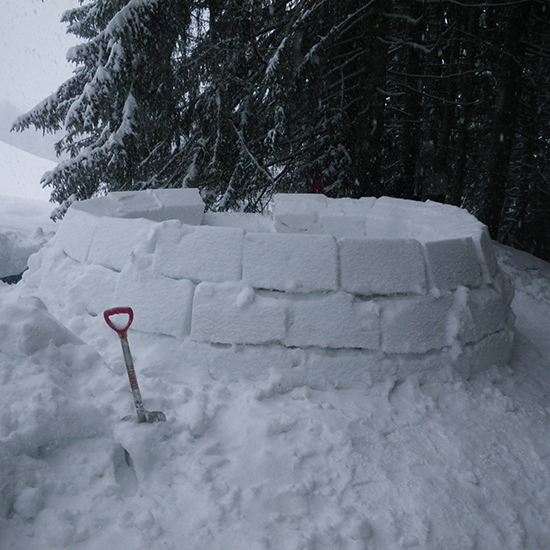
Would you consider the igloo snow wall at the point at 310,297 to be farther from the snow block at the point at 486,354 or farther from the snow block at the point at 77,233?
the snow block at the point at 77,233

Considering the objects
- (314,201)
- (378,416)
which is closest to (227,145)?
(314,201)

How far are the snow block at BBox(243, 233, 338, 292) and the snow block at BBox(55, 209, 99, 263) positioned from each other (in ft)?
4.05

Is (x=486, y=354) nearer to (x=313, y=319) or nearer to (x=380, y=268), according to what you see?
(x=380, y=268)

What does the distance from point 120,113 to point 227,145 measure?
5.56 feet

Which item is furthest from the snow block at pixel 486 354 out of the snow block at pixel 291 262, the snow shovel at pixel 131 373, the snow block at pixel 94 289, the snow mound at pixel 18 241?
the snow mound at pixel 18 241

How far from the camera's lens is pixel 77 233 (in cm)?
312

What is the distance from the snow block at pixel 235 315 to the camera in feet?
7.72

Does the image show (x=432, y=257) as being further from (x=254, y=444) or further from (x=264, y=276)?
(x=254, y=444)

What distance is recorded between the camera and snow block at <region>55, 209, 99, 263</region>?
9.81ft

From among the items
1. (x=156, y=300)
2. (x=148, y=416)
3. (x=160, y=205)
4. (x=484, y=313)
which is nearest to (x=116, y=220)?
(x=156, y=300)

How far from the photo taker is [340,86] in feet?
20.8

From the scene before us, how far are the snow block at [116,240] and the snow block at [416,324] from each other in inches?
59.2

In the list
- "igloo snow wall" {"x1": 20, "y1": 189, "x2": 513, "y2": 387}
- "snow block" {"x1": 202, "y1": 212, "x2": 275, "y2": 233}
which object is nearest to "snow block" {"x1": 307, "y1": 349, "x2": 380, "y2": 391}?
"igloo snow wall" {"x1": 20, "y1": 189, "x2": 513, "y2": 387}

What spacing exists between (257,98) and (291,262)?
187 inches
